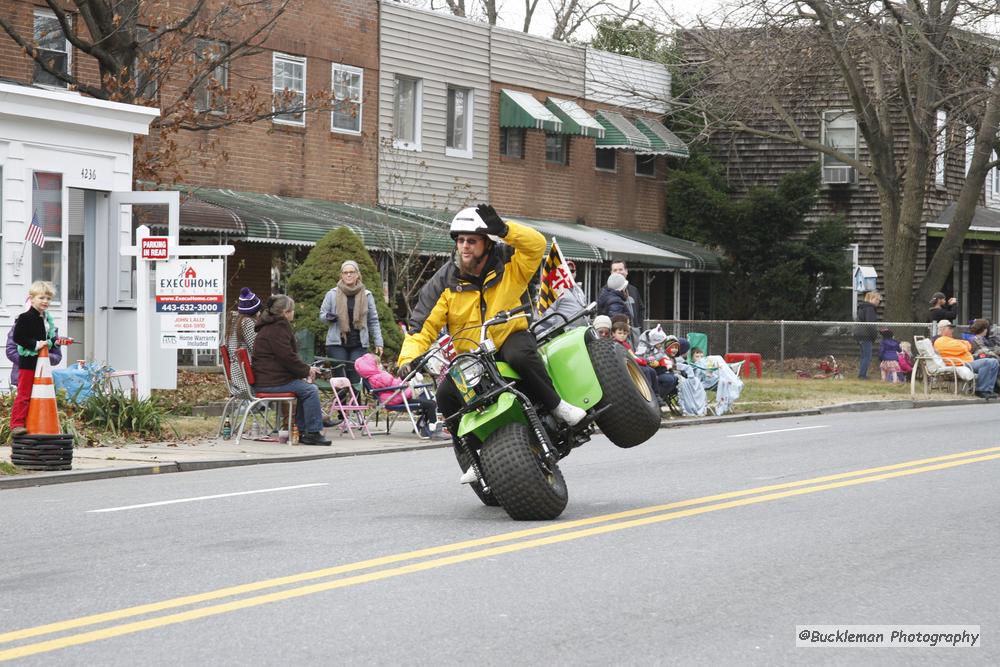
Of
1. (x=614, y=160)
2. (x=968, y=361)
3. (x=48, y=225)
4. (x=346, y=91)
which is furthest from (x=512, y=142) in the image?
(x=48, y=225)

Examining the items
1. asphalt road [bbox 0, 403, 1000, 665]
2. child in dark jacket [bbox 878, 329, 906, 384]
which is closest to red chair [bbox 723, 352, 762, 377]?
child in dark jacket [bbox 878, 329, 906, 384]

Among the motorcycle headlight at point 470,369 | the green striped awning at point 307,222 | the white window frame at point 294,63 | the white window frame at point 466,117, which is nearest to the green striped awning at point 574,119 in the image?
the white window frame at point 466,117

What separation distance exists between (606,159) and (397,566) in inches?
1197

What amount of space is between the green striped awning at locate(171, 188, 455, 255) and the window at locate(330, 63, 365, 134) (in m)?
1.63

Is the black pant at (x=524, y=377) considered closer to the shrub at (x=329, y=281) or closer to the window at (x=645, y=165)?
the shrub at (x=329, y=281)

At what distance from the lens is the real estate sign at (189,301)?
16.9 meters

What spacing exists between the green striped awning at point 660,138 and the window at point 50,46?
15.3m

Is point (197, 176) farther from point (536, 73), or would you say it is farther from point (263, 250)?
point (536, 73)

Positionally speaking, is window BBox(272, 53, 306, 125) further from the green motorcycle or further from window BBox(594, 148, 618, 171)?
the green motorcycle

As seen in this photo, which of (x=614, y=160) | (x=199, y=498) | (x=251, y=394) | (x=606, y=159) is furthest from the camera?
(x=614, y=160)

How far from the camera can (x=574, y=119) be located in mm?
34531

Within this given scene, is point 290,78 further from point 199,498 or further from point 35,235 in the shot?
point 199,498

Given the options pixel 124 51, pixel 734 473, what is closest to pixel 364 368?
pixel 734 473

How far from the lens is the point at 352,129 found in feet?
101
